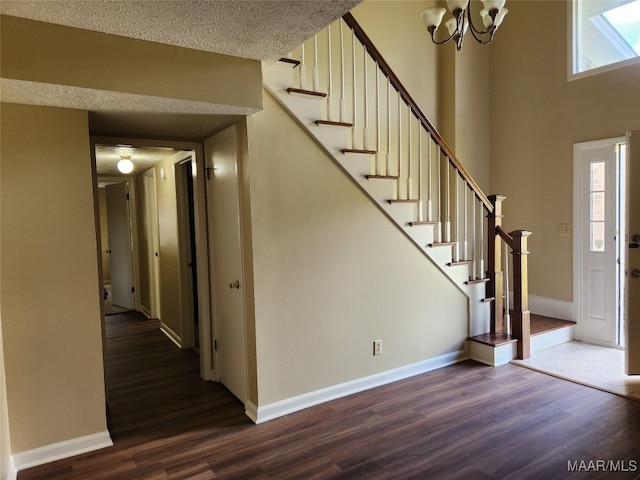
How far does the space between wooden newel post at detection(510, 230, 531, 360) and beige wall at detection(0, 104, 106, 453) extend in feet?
11.1

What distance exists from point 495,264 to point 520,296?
0.36 metres

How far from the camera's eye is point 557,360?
3797 millimetres

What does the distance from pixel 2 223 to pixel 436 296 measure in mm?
3151

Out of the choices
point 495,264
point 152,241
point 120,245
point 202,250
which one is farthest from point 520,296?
point 120,245

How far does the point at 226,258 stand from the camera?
3234 mm

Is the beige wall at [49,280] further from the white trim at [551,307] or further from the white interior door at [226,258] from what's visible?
the white trim at [551,307]

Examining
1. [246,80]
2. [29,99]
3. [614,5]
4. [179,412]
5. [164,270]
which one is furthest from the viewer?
[164,270]

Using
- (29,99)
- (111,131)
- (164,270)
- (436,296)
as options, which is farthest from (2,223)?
(436,296)

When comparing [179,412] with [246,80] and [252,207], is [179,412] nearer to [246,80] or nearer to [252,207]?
[252,207]

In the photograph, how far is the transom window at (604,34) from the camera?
12.8 feet

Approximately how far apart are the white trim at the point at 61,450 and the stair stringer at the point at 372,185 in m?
2.37

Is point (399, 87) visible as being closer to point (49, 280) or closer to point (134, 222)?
point (49, 280)

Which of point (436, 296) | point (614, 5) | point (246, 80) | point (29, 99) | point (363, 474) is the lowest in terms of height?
point (363, 474)

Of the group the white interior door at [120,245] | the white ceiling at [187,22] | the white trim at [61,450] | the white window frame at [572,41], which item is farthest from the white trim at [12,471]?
the white window frame at [572,41]
